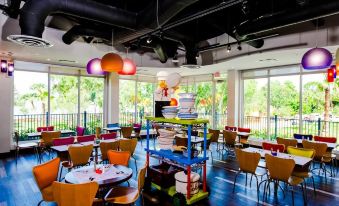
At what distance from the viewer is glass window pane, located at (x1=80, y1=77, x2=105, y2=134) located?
920 centimetres

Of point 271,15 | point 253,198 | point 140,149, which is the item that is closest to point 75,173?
point 253,198

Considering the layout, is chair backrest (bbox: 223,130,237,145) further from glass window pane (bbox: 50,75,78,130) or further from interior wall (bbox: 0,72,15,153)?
interior wall (bbox: 0,72,15,153)

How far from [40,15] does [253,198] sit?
15.5 feet

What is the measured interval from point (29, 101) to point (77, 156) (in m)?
4.82

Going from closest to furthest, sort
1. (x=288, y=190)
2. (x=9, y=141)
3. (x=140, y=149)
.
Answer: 1. (x=288, y=190)
2. (x=9, y=141)
3. (x=140, y=149)

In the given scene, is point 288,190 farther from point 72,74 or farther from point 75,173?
point 72,74

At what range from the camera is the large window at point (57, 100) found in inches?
308

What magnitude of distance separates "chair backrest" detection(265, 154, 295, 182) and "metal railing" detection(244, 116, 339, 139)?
467cm

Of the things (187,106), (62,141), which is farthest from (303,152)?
(62,141)

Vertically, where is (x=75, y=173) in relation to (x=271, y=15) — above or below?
below

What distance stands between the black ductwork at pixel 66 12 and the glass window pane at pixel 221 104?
21.3 ft

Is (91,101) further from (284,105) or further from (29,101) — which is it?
(284,105)

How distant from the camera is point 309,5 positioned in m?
3.72

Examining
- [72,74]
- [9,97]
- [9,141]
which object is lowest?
[9,141]
